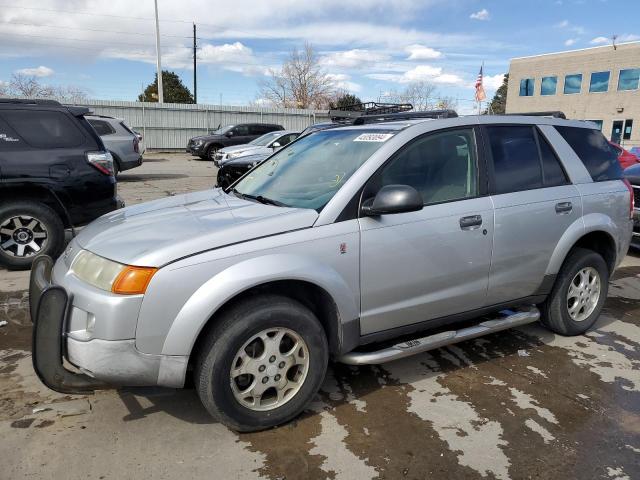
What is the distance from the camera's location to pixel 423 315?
3.45 metres

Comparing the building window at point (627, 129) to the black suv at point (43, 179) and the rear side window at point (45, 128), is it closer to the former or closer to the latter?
the black suv at point (43, 179)

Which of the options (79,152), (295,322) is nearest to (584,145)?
(295,322)

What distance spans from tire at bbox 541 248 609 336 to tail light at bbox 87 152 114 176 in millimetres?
4934

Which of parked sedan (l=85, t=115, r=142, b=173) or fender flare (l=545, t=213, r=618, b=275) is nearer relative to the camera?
fender flare (l=545, t=213, r=618, b=275)

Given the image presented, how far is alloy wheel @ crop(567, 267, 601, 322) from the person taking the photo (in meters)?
4.36

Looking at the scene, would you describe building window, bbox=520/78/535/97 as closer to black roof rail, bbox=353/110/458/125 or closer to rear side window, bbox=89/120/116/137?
rear side window, bbox=89/120/116/137

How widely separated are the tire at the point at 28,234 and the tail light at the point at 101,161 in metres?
0.72

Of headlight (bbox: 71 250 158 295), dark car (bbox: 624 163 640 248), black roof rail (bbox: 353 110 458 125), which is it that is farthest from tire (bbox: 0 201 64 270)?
dark car (bbox: 624 163 640 248)

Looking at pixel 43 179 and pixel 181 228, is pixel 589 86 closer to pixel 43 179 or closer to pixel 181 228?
pixel 43 179

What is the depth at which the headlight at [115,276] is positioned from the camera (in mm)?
2564

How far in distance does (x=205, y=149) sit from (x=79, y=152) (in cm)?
1794

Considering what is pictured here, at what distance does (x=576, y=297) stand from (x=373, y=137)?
2.29 metres

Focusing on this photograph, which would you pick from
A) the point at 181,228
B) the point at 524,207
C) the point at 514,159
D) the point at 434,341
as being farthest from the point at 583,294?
the point at 181,228

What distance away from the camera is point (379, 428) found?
304 centimetres
